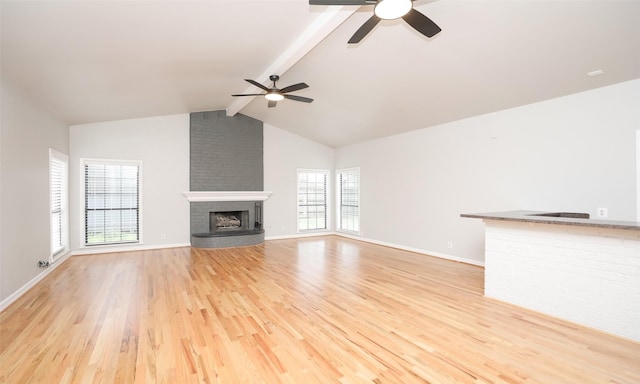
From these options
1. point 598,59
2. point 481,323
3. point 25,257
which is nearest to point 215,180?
point 25,257

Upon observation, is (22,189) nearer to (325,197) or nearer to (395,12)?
(395,12)

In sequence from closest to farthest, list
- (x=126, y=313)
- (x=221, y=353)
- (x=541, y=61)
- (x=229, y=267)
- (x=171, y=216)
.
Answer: (x=221, y=353)
(x=126, y=313)
(x=541, y=61)
(x=229, y=267)
(x=171, y=216)

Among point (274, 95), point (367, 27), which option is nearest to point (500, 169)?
point (367, 27)

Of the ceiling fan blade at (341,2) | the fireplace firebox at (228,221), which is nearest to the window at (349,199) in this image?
the fireplace firebox at (228,221)

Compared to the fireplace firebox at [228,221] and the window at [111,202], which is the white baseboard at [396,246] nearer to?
the fireplace firebox at [228,221]

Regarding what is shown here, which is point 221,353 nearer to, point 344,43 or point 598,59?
point 344,43

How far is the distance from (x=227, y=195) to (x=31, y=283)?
3949mm

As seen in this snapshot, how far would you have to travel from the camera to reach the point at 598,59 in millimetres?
3244

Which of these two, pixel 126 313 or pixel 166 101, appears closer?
pixel 126 313

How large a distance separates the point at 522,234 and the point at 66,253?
301 inches

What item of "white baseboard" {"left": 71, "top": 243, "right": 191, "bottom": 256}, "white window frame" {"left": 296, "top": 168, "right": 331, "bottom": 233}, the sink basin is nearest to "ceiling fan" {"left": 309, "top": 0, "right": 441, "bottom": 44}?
the sink basin

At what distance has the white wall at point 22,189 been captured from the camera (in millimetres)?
3373

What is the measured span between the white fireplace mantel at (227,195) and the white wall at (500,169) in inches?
112

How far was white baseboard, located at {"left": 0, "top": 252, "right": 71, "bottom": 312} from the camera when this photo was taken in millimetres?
3352
